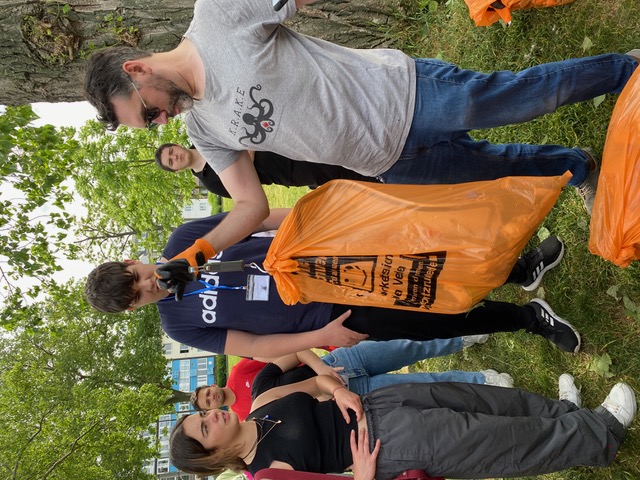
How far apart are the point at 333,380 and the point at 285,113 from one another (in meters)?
1.44

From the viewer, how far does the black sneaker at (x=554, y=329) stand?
2656mm

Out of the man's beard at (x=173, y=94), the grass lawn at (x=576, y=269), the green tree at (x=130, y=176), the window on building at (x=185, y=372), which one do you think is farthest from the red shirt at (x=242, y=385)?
the window on building at (x=185, y=372)

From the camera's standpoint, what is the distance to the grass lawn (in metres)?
2.44

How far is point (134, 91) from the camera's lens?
1630 mm

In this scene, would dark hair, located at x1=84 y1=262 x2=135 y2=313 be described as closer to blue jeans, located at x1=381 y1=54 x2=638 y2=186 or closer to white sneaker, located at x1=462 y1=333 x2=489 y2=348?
blue jeans, located at x1=381 y1=54 x2=638 y2=186

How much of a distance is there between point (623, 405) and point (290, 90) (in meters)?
2.25

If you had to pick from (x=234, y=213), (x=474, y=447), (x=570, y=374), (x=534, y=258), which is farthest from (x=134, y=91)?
(x=570, y=374)

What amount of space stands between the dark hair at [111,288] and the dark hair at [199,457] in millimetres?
720

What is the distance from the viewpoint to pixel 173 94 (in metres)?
1.67

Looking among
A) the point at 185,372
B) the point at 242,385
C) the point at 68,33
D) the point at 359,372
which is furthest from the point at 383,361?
the point at 185,372

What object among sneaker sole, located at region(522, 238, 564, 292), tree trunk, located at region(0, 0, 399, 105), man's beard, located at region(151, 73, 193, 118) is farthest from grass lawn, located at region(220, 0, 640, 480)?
man's beard, located at region(151, 73, 193, 118)

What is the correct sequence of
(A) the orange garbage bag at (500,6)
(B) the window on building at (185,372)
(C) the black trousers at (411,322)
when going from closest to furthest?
(C) the black trousers at (411,322), (A) the orange garbage bag at (500,6), (B) the window on building at (185,372)

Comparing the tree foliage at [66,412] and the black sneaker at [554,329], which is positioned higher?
the black sneaker at [554,329]

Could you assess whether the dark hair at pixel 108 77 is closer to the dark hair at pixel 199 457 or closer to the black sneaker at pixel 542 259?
the dark hair at pixel 199 457
